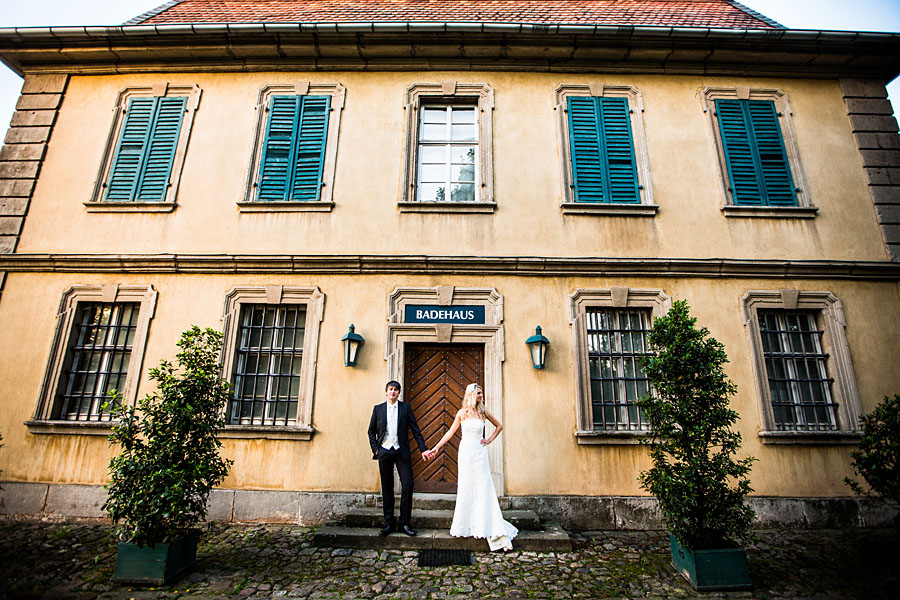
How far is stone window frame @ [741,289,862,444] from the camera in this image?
21.5 ft

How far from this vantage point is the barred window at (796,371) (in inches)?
269

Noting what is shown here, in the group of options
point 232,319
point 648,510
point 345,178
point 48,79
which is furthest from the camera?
point 48,79

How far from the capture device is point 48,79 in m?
8.42

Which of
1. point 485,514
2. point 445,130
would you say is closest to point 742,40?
point 445,130

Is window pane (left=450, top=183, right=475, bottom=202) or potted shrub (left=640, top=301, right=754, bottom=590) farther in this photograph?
window pane (left=450, top=183, right=475, bottom=202)

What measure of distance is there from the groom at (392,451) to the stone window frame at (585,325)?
2.54 m

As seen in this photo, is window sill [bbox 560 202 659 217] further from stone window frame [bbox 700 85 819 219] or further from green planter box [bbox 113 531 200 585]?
green planter box [bbox 113 531 200 585]

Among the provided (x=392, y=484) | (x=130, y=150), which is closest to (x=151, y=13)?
(x=130, y=150)

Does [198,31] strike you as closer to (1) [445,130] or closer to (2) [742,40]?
(1) [445,130]

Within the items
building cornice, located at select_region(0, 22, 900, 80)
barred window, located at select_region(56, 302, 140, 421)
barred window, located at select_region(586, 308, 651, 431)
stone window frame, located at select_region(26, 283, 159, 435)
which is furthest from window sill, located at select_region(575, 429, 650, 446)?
barred window, located at select_region(56, 302, 140, 421)

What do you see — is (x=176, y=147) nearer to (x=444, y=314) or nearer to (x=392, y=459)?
(x=444, y=314)

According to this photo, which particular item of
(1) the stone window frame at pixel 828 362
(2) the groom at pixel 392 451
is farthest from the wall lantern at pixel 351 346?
(1) the stone window frame at pixel 828 362

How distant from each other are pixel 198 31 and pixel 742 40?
9792 mm

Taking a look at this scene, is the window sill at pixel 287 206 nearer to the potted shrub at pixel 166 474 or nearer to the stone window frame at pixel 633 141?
the potted shrub at pixel 166 474
